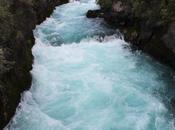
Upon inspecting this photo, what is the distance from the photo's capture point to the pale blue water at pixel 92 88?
1102 cm

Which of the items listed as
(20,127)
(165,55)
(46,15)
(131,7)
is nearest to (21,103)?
(20,127)

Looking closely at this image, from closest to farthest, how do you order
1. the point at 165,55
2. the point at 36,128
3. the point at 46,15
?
the point at 36,128 → the point at 165,55 → the point at 46,15

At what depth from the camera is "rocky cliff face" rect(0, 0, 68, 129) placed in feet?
34.2

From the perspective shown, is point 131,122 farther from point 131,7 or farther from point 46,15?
point 46,15

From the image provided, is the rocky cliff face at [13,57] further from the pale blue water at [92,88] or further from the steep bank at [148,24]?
the steep bank at [148,24]

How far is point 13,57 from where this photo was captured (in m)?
11.6

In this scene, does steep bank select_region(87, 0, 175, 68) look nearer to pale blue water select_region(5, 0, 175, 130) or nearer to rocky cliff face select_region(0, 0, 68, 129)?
pale blue water select_region(5, 0, 175, 130)

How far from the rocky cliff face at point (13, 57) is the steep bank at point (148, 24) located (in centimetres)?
469

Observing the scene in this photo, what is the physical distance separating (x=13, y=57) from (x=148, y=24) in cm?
634

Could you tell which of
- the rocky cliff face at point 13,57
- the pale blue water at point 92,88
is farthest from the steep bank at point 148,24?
the rocky cliff face at point 13,57

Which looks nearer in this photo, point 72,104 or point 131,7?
point 72,104

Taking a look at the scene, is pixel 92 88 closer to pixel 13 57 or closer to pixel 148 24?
pixel 13 57

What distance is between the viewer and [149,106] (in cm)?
1173

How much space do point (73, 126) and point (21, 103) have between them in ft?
6.46
